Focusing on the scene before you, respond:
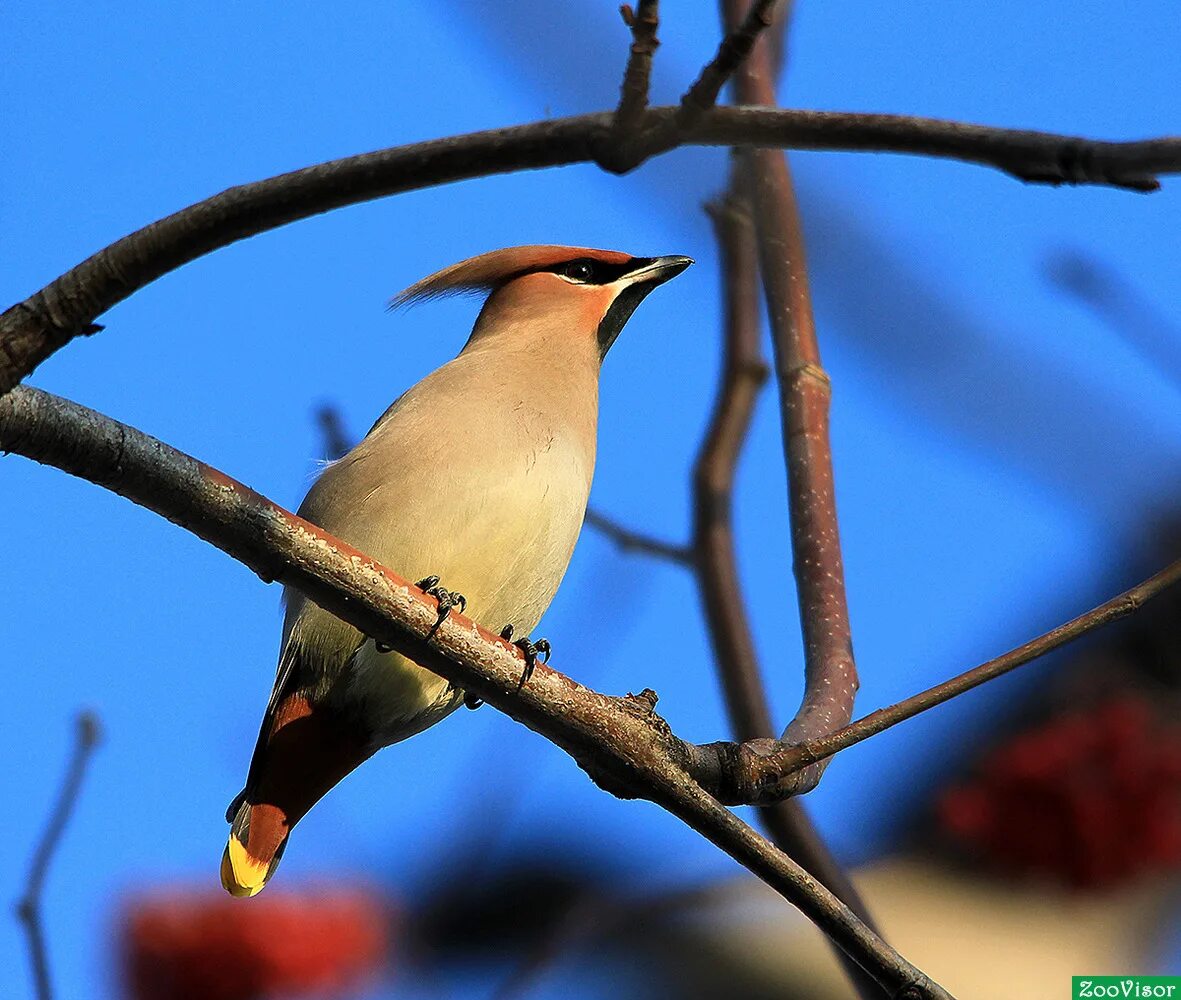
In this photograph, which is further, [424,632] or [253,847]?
[253,847]

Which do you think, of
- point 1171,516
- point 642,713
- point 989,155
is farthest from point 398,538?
point 989,155

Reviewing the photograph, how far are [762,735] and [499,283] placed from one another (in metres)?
2.13

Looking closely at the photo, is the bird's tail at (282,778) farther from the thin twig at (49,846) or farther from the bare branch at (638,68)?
the bare branch at (638,68)

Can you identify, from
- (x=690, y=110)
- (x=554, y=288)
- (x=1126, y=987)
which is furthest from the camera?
(x=554, y=288)

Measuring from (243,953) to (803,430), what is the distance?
1.39 meters

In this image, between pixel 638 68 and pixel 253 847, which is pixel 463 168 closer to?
pixel 638 68

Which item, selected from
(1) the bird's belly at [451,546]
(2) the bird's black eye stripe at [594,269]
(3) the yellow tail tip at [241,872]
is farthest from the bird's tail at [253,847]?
(2) the bird's black eye stripe at [594,269]

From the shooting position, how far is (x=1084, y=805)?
3783mm

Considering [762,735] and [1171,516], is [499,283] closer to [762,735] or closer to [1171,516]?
[762,735]

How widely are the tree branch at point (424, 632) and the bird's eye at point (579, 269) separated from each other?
7.21 feet

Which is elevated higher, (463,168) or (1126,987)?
(1126,987)

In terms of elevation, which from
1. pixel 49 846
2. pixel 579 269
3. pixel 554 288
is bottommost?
pixel 49 846

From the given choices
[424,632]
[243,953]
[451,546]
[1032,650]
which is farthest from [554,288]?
[1032,650]

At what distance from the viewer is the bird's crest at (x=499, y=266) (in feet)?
14.4
